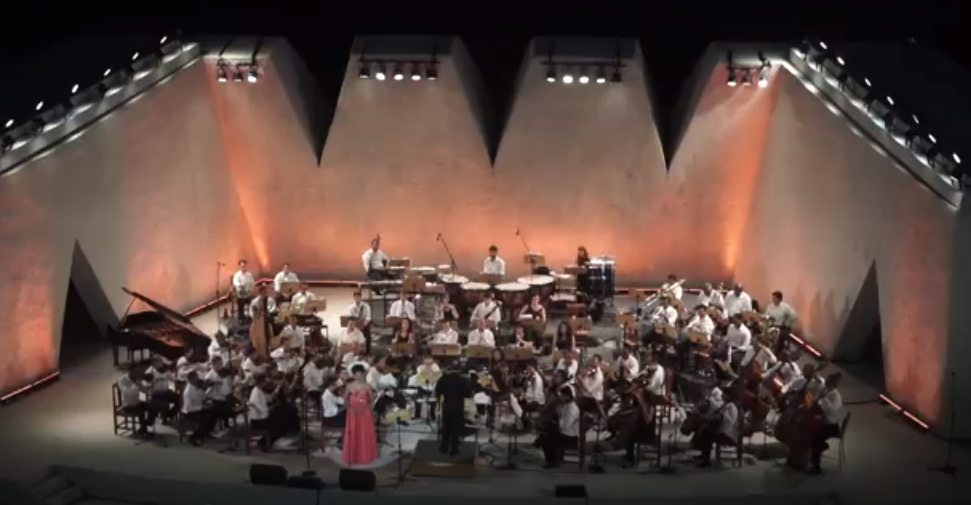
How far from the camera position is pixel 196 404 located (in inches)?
657

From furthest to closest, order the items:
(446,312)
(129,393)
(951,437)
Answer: (446,312) < (951,437) < (129,393)

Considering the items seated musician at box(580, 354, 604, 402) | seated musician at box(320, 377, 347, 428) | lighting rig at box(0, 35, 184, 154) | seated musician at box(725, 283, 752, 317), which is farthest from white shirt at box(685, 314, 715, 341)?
lighting rig at box(0, 35, 184, 154)

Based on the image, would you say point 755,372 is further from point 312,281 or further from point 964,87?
point 312,281

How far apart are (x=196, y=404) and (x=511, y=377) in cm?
443

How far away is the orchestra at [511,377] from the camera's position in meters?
16.0

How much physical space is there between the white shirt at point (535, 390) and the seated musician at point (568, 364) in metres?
0.74

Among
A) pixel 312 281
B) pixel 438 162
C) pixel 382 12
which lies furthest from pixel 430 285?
pixel 382 12

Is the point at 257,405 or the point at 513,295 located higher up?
the point at 513,295

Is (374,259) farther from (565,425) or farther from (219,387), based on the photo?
(565,425)

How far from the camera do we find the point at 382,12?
85.0 ft

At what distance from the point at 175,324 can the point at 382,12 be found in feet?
29.3

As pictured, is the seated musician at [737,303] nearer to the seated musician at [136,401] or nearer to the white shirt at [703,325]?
the white shirt at [703,325]

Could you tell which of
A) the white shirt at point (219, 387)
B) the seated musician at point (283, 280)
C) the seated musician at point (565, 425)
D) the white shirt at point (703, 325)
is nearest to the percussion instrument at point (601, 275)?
the white shirt at point (703, 325)

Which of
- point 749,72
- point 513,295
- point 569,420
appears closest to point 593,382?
point 569,420
